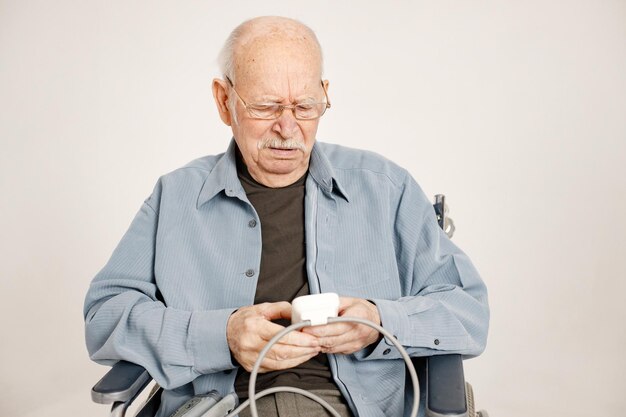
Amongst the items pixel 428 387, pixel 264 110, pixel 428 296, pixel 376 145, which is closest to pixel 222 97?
pixel 264 110

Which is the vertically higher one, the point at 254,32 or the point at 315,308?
the point at 254,32

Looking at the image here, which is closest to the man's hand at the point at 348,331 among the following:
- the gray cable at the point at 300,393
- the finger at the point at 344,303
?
the finger at the point at 344,303

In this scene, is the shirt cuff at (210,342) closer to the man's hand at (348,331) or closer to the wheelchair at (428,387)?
the wheelchair at (428,387)

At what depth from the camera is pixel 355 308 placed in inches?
Result: 55.6

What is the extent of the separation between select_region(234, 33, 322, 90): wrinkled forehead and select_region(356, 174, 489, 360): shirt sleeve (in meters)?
0.37

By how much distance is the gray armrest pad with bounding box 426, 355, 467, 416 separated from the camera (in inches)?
49.9

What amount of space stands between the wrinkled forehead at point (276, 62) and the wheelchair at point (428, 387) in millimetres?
666

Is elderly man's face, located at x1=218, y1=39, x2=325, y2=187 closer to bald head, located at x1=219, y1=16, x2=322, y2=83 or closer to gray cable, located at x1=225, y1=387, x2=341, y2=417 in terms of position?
bald head, located at x1=219, y1=16, x2=322, y2=83

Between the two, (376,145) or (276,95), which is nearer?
(276,95)

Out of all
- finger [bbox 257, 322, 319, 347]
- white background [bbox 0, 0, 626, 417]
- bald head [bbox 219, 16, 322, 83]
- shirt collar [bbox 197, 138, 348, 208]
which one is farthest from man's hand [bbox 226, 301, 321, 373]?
white background [bbox 0, 0, 626, 417]

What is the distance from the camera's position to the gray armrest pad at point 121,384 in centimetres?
139

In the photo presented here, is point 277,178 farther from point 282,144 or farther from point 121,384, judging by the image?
point 121,384

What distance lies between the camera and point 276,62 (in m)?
1.58

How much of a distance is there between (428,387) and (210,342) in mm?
452
